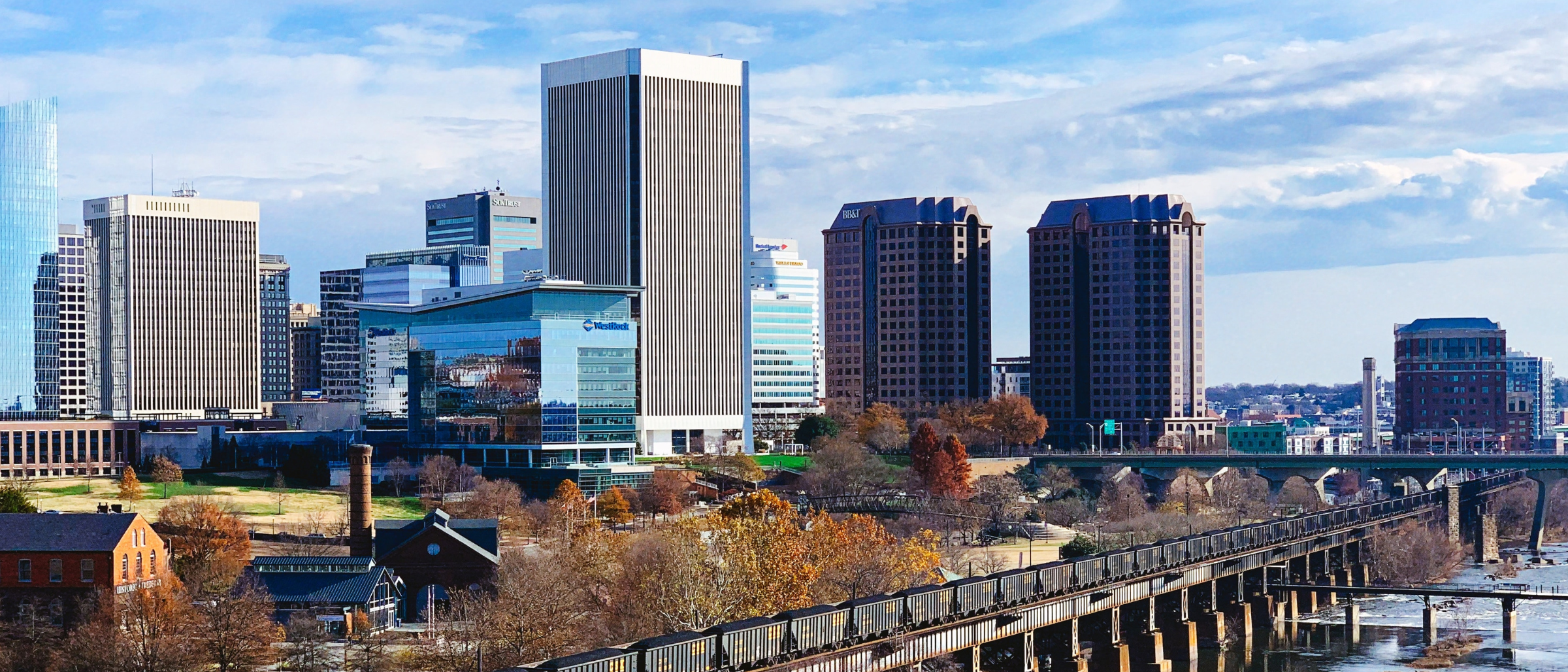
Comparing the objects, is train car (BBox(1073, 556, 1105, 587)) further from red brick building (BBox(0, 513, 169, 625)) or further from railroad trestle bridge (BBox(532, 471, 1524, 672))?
red brick building (BBox(0, 513, 169, 625))

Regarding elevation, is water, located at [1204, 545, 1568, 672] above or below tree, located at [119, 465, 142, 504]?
below

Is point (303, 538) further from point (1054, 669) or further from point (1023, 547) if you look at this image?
point (1054, 669)

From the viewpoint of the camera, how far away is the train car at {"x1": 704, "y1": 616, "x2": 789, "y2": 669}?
236 feet

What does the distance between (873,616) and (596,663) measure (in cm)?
1768

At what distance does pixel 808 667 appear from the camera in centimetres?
7625

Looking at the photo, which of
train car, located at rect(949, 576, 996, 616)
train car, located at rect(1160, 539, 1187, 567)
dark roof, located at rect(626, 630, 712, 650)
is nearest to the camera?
dark roof, located at rect(626, 630, 712, 650)

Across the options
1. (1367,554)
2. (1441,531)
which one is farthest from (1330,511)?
(1441,531)

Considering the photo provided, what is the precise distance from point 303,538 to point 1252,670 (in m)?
74.5

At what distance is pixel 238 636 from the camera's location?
9150 centimetres

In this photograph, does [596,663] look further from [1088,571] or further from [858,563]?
[1088,571]

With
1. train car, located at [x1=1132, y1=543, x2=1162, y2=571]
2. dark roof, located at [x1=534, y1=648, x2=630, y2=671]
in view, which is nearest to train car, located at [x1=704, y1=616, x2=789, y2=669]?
dark roof, located at [x1=534, y1=648, x2=630, y2=671]

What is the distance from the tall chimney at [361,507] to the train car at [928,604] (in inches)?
2163

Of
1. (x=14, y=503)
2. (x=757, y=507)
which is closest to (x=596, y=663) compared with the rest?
(x=757, y=507)

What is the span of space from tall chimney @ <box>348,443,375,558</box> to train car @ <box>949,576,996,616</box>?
175 ft
